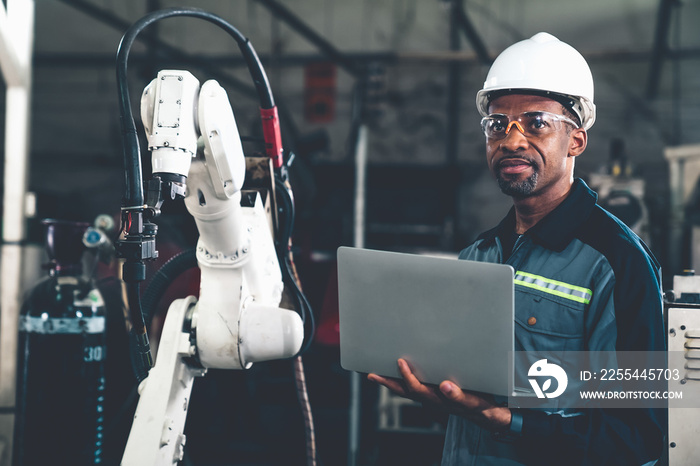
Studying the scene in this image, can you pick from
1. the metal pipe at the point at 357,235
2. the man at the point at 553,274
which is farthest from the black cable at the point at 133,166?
the metal pipe at the point at 357,235

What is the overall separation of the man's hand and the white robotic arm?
1.49 ft

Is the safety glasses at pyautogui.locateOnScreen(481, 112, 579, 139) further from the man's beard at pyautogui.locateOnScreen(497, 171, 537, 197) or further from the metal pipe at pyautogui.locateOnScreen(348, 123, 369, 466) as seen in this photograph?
the metal pipe at pyautogui.locateOnScreen(348, 123, 369, 466)

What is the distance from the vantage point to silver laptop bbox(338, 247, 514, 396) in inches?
46.8

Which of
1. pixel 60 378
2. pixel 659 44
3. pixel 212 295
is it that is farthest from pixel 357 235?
pixel 659 44

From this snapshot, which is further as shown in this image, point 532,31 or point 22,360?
point 532,31

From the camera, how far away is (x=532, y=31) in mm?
7965

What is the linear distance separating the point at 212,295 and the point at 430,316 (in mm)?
644

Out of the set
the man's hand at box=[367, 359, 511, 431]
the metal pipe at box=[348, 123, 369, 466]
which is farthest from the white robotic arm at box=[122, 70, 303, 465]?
the metal pipe at box=[348, 123, 369, 466]

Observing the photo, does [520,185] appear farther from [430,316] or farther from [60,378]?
[60,378]

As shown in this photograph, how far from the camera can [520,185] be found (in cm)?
151

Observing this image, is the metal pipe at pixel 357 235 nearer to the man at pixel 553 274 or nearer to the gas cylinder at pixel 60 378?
the gas cylinder at pixel 60 378

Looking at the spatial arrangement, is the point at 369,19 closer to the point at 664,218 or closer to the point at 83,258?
the point at 664,218

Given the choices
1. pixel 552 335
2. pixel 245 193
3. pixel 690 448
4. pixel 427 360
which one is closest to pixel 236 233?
pixel 245 193

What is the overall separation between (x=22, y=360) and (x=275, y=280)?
4.36 ft
